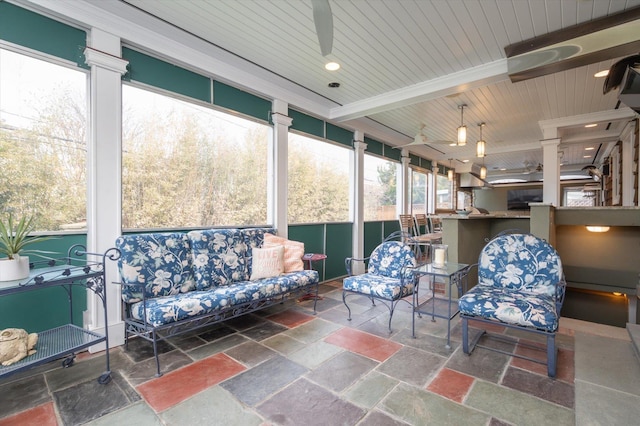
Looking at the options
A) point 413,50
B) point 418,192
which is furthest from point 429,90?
point 418,192

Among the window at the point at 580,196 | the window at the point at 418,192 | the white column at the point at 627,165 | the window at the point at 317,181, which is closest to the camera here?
the window at the point at 317,181

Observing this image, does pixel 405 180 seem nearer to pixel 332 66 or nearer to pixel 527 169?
pixel 332 66

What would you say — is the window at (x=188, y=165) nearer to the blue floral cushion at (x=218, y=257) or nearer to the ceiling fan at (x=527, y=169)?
the blue floral cushion at (x=218, y=257)

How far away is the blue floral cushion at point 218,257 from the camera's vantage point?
2.86 meters

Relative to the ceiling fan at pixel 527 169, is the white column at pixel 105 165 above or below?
below

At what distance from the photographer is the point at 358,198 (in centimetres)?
546

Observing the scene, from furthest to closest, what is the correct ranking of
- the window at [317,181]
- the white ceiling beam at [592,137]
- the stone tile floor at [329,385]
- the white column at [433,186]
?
the white column at [433,186], the white ceiling beam at [592,137], the window at [317,181], the stone tile floor at [329,385]

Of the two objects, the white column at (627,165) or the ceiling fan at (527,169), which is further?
the ceiling fan at (527,169)

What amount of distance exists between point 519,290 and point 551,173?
356 cm

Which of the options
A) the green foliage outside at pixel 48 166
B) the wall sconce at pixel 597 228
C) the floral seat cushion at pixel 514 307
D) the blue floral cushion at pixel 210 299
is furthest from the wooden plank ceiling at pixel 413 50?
the blue floral cushion at pixel 210 299

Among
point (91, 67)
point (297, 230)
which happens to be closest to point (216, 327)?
point (297, 230)

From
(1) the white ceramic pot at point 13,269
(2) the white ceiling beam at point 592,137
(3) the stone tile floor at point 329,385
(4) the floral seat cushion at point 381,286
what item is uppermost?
(2) the white ceiling beam at point 592,137

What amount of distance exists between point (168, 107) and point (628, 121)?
6.74 metres

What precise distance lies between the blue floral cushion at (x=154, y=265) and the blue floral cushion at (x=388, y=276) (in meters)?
1.61
